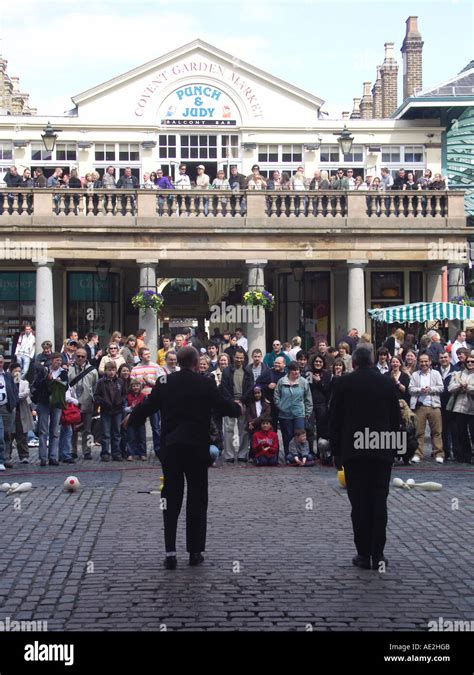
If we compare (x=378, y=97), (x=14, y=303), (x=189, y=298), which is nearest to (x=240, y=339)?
(x=14, y=303)

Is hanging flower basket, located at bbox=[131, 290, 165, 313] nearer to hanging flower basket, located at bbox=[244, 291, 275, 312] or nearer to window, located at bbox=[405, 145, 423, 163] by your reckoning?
hanging flower basket, located at bbox=[244, 291, 275, 312]

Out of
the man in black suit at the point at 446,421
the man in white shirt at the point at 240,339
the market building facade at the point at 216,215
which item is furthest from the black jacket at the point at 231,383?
the market building facade at the point at 216,215

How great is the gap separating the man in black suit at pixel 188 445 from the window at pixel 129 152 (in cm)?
2452

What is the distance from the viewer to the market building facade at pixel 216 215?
90.8 ft

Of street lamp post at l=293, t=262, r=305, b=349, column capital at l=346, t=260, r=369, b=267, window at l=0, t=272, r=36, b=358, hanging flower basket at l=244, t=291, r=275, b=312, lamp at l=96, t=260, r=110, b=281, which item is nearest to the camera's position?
hanging flower basket at l=244, t=291, r=275, b=312

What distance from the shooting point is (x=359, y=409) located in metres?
9.03

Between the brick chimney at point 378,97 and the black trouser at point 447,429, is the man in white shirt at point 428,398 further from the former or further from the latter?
the brick chimney at point 378,97

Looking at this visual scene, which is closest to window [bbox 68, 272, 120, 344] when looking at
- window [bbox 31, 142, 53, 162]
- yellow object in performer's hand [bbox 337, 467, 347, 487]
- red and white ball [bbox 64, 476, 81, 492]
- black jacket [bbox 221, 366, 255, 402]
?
window [bbox 31, 142, 53, 162]

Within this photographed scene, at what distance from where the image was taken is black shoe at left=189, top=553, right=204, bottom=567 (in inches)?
348

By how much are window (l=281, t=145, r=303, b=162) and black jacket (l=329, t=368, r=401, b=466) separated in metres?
24.9

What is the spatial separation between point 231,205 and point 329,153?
6.91 metres

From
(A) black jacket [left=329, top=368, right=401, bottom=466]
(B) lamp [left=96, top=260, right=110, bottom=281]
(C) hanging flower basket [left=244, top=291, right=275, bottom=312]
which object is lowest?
(A) black jacket [left=329, top=368, right=401, bottom=466]
